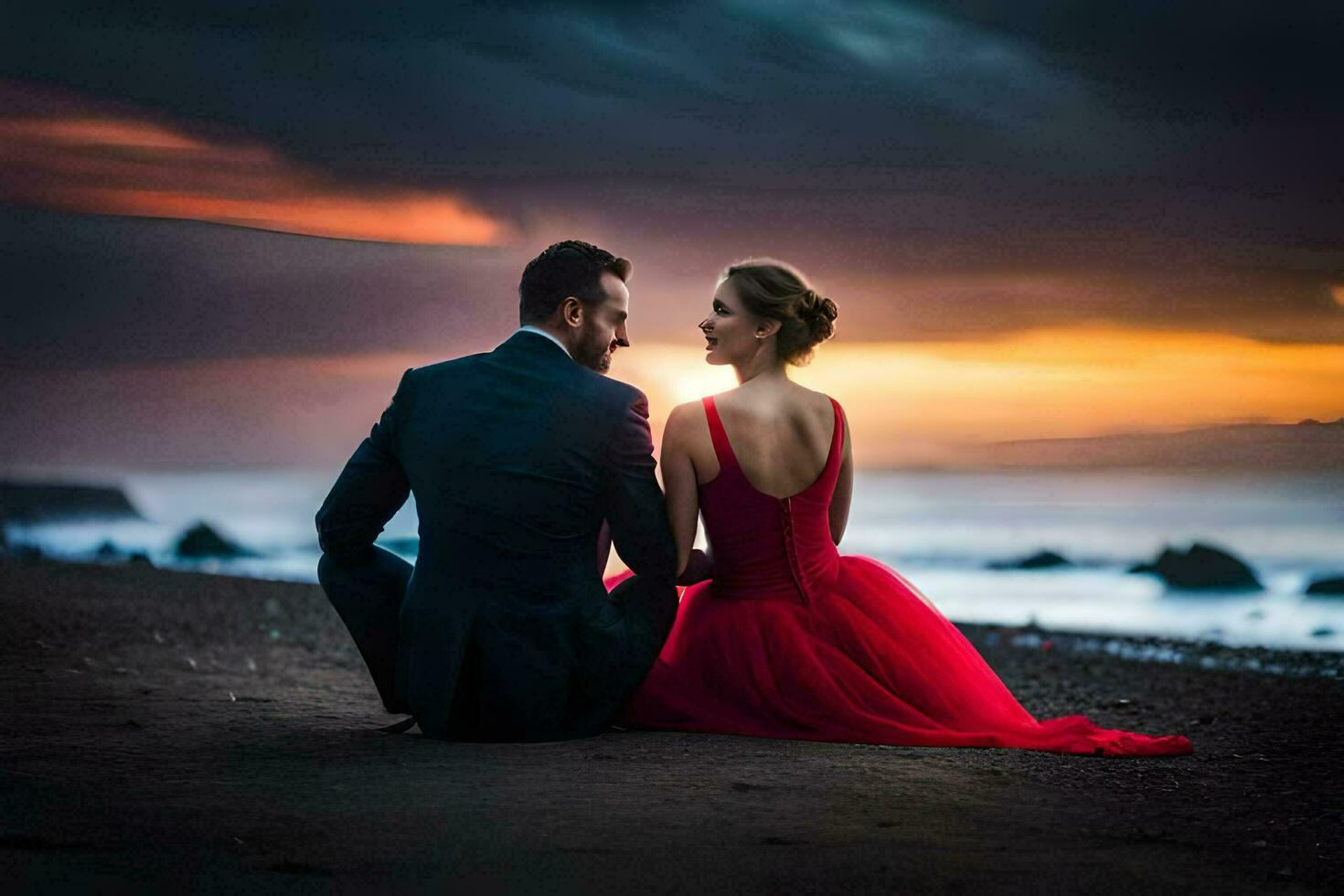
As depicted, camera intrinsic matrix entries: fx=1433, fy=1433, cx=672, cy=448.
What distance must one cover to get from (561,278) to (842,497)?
1347 millimetres

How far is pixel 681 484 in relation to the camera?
472 cm

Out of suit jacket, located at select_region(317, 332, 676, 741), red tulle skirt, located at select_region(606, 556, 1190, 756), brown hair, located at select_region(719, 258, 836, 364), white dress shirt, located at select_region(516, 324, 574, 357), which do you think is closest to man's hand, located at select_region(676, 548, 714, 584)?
red tulle skirt, located at select_region(606, 556, 1190, 756)

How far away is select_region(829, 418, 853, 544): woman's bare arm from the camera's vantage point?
5008 millimetres

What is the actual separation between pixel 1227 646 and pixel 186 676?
247 inches

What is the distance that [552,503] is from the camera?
14.0ft

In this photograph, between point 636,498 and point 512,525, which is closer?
point 512,525

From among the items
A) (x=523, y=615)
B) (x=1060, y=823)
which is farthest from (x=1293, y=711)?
(x=523, y=615)

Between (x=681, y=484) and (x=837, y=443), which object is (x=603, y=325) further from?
(x=837, y=443)

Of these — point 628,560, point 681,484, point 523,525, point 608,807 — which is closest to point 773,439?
point 681,484

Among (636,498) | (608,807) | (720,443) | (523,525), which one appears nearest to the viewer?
(608,807)

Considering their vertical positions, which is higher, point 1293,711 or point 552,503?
point 552,503

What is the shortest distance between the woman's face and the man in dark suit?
1.36 feet

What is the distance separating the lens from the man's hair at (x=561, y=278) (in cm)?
441

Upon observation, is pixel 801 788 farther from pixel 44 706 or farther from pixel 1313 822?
pixel 44 706
